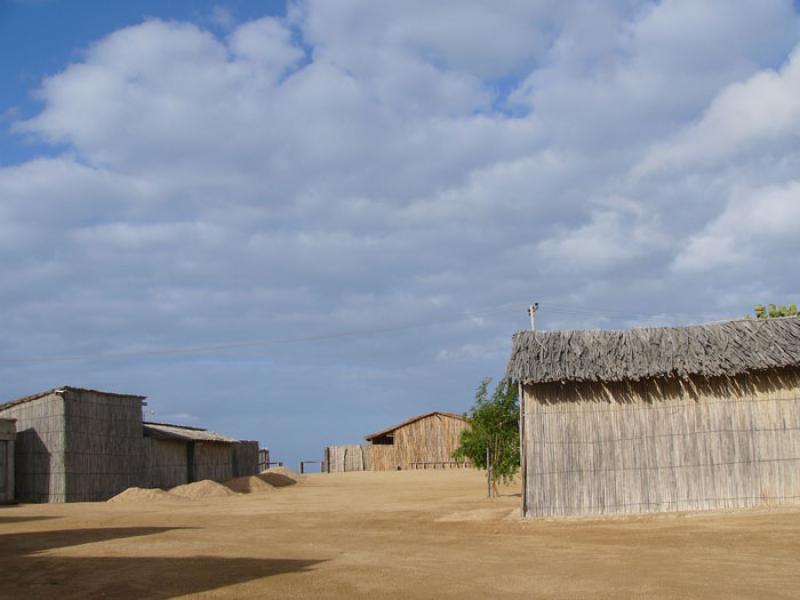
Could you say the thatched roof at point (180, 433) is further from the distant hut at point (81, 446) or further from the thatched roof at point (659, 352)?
the thatched roof at point (659, 352)

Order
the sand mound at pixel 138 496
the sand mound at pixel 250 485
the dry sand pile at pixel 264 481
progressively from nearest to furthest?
the sand mound at pixel 138 496 → the sand mound at pixel 250 485 → the dry sand pile at pixel 264 481

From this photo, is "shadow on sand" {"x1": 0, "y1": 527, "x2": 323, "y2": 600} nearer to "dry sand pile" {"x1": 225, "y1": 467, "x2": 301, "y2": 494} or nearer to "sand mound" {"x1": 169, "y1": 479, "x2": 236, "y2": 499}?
"sand mound" {"x1": 169, "y1": 479, "x2": 236, "y2": 499}

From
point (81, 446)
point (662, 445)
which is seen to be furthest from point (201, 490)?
point (662, 445)

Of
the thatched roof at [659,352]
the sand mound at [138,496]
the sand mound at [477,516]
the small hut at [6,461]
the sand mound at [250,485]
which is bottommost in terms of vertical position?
the sand mound at [250,485]

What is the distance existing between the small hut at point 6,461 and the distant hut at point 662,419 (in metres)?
19.2

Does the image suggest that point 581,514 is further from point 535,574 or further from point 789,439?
point 535,574

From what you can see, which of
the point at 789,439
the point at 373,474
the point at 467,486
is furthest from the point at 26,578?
the point at 373,474

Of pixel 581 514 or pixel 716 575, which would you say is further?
pixel 581 514

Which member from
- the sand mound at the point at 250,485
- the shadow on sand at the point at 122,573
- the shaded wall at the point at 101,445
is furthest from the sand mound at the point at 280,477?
the shadow on sand at the point at 122,573

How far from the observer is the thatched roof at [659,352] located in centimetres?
1631

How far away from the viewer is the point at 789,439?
16.4 metres

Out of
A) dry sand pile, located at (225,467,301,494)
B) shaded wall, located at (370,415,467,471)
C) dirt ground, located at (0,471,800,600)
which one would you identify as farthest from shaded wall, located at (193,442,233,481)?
dirt ground, located at (0,471,800,600)

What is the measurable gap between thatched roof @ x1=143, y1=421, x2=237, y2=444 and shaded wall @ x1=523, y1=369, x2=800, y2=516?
69.6ft

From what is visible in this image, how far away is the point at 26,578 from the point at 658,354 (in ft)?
38.5
